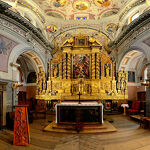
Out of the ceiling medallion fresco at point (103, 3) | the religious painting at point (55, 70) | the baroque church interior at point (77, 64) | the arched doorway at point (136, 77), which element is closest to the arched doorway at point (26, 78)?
the baroque church interior at point (77, 64)

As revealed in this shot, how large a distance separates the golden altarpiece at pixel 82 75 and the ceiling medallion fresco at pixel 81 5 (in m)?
3.02

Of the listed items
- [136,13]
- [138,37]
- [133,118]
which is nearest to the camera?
[133,118]

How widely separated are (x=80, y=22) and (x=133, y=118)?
1037 centimetres

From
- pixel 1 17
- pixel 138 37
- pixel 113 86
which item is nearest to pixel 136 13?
pixel 138 37

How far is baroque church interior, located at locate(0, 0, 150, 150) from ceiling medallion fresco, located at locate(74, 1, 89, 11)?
0.16 meters

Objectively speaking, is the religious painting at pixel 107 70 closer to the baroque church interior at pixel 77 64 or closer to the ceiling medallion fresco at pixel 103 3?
the baroque church interior at pixel 77 64

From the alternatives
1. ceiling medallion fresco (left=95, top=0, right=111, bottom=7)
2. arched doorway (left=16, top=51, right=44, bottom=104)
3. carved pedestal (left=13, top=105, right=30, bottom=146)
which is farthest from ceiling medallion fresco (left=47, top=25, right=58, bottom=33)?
carved pedestal (left=13, top=105, right=30, bottom=146)

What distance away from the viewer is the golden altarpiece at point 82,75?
42.7ft

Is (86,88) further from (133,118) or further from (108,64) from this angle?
(133,118)

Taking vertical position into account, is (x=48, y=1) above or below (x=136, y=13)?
above

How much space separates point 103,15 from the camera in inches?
533

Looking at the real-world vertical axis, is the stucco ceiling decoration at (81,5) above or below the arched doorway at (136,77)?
above

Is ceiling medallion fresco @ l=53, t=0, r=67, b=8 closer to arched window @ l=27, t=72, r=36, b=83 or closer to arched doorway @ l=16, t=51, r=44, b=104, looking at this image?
arched doorway @ l=16, t=51, r=44, b=104

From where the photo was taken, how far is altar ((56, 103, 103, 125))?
7012mm
